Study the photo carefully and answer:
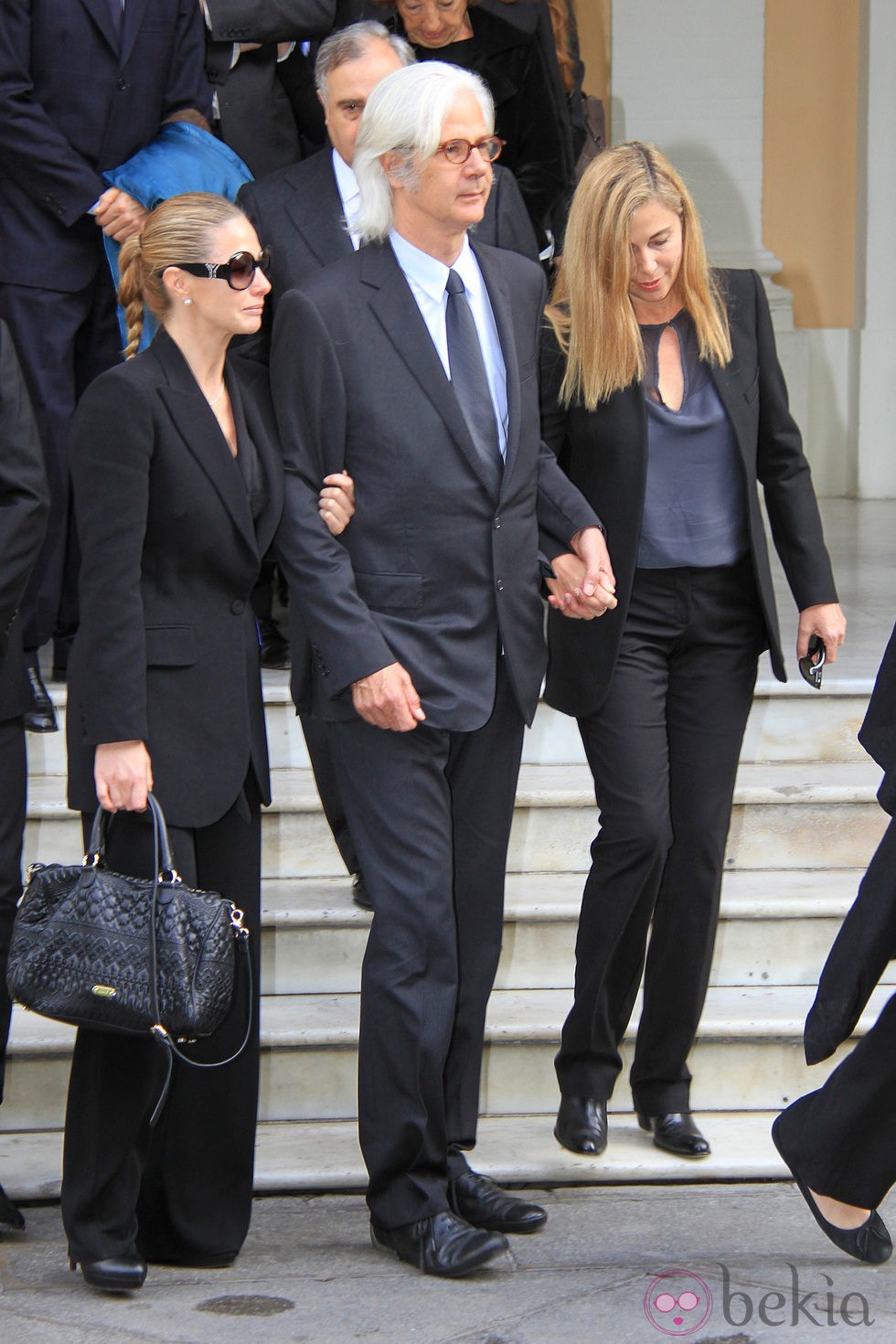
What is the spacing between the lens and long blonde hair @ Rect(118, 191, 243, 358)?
10.2 feet

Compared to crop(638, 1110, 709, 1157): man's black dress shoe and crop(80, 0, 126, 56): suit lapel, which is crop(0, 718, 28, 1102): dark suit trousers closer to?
crop(638, 1110, 709, 1157): man's black dress shoe

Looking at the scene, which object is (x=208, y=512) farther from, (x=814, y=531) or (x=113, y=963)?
(x=814, y=531)

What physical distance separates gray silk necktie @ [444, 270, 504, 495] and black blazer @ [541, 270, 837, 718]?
0.34m

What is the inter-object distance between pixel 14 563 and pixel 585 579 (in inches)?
40.3

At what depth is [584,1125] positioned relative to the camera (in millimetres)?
3688

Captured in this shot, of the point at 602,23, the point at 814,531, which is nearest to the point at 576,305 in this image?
the point at 814,531

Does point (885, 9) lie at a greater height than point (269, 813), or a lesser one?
greater

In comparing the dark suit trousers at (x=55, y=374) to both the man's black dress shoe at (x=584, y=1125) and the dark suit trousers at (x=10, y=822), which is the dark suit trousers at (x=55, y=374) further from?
the man's black dress shoe at (x=584, y=1125)

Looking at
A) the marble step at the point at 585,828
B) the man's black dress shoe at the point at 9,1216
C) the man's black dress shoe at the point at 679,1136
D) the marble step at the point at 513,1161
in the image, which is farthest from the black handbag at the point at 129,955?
the marble step at the point at 585,828

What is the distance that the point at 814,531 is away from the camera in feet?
12.3

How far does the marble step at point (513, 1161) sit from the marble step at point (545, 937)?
478 millimetres

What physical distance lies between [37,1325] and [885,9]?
9105 mm

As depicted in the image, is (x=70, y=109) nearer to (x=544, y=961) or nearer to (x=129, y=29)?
(x=129, y=29)

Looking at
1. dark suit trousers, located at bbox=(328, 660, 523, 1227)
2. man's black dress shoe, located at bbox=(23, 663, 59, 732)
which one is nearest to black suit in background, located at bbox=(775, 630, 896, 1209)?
dark suit trousers, located at bbox=(328, 660, 523, 1227)
